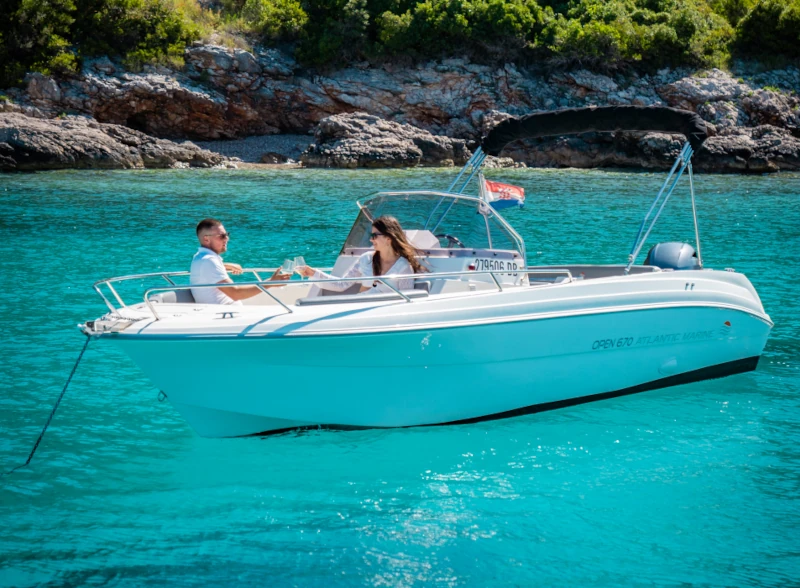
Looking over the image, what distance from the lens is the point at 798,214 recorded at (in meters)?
21.7

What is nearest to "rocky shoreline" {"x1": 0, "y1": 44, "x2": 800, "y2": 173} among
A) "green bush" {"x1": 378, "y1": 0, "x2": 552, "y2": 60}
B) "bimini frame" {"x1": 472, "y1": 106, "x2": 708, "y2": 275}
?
"green bush" {"x1": 378, "y1": 0, "x2": 552, "y2": 60}

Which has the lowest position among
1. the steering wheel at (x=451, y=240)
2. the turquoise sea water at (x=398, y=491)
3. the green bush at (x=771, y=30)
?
the turquoise sea water at (x=398, y=491)

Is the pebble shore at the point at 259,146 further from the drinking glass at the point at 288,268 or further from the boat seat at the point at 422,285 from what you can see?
the boat seat at the point at 422,285

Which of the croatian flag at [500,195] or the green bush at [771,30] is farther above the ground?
the green bush at [771,30]

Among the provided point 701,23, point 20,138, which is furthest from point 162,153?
point 701,23

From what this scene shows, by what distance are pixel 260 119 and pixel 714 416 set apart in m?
38.2

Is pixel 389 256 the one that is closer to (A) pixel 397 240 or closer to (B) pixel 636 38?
(A) pixel 397 240

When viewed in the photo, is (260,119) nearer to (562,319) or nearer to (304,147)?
(304,147)

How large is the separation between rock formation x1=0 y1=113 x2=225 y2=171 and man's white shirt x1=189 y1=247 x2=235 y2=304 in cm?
2909

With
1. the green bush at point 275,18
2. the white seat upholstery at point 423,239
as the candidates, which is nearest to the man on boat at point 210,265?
the white seat upholstery at point 423,239

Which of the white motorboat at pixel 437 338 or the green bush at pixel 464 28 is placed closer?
the white motorboat at pixel 437 338

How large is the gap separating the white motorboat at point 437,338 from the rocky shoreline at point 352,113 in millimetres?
29246

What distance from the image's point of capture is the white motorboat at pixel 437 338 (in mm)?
5730

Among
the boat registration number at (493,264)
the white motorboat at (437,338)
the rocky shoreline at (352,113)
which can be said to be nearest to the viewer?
the white motorboat at (437,338)
